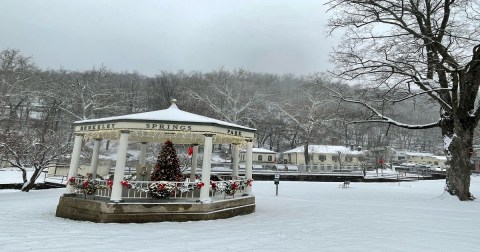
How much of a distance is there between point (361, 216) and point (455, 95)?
9.21 meters

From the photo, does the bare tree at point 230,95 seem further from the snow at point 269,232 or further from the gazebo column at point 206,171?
the snow at point 269,232

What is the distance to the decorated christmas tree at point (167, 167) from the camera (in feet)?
43.6

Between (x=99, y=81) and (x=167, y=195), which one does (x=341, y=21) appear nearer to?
(x=167, y=195)

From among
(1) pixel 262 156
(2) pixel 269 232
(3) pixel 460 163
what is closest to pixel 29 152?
(2) pixel 269 232

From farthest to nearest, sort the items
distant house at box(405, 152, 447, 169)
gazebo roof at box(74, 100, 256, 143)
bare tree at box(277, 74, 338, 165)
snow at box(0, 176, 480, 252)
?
distant house at box(405, 152, 447, 169)
bare tree at box(277, 74, 338, 165)
gazebo roof at box(74, 100, 256, 143)
snow at box(0, 176, 480, 252)

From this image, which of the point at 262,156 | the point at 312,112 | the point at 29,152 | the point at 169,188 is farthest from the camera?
the point at 262,156

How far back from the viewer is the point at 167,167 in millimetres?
13492

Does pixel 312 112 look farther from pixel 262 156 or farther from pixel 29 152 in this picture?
pixel 29 152

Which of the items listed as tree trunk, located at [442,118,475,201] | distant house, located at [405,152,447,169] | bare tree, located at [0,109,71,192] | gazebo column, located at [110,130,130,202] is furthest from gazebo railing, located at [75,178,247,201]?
distant house, located at [405,152,447,169]

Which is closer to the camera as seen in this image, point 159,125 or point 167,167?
point 159,125

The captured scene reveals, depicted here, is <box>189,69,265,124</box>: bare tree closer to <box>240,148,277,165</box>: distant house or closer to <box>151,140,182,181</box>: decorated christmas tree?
<box>240,148,277,165</box>: distant house

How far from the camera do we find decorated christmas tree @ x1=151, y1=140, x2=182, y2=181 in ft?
43.6

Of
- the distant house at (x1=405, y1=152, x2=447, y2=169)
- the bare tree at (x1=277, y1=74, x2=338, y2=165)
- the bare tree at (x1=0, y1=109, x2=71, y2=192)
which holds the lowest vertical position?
the bare tree at (x1=0, y1=109, x2=71, y2=192)

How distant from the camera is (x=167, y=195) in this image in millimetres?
11984
